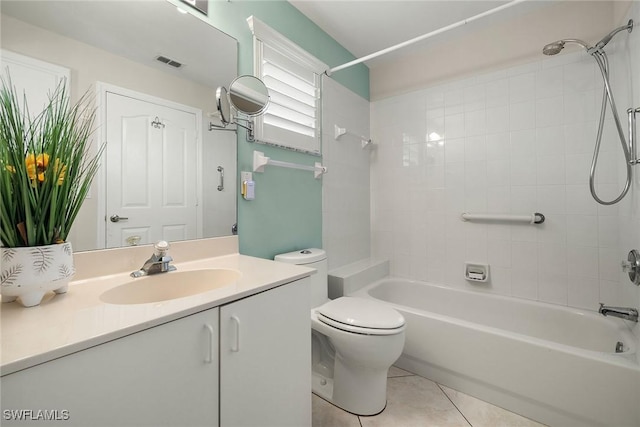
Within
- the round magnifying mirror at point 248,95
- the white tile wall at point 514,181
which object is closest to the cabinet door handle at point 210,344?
the round magnifying mirror at point 248,95

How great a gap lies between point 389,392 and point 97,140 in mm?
1851

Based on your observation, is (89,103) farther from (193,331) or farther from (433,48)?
(433,48)

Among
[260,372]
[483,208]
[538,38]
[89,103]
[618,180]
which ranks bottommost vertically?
[260,372]

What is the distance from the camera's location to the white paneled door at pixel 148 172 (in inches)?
39.4

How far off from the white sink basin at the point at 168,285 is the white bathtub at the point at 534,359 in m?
1.12

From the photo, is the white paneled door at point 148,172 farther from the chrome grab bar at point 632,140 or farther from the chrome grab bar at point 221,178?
the chrome grab bar at point 632,140

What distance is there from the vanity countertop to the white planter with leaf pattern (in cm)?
4

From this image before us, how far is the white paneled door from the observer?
3.28 ft

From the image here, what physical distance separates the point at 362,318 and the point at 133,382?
97 cm

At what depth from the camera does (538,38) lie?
1.82 metres

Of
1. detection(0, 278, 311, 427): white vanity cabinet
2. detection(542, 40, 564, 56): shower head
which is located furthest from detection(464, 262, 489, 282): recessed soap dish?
detection(0, 278, 311, 427): white vanity cabinet

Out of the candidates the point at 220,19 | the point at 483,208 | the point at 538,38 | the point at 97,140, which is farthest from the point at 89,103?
the point at 538,38

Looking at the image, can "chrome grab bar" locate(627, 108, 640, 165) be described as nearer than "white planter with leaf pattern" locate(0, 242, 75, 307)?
No

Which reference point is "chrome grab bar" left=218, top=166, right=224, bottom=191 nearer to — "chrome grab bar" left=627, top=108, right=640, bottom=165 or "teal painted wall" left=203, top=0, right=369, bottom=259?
"teal painted wall" left=203, top=0, right=369, bottom=259
